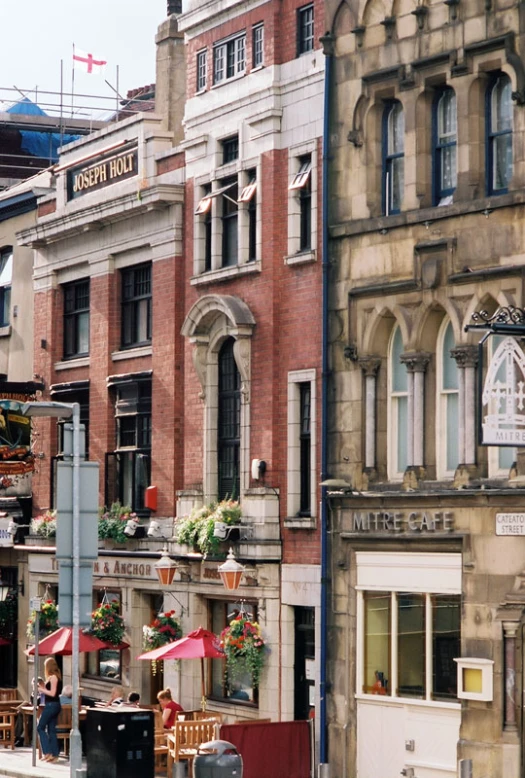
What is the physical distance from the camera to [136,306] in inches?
1663

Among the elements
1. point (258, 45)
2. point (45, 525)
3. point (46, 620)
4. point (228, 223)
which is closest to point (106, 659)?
point (46, 620)

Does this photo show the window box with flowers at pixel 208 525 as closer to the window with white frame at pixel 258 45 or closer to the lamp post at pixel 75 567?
the lamp post at pixel 75 567

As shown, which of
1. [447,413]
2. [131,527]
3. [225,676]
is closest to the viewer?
[447,413]

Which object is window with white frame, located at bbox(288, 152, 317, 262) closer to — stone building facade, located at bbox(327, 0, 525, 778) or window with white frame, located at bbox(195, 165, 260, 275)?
window with white frame, located at bbox(195, 165, 260, 275)

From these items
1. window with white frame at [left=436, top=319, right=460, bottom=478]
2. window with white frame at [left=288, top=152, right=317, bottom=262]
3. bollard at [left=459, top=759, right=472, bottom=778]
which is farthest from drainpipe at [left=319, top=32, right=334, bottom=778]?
bollard at [left=459, top=759, right=472, bottom=778]

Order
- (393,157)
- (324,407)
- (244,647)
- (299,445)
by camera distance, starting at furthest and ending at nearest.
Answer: (299,445)
(244,647)
(324,407)
(393,157)

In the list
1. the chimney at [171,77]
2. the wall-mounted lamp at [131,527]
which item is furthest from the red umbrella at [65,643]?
the chimney at [171,77]

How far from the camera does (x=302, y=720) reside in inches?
1314

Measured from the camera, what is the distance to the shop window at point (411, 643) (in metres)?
30.6

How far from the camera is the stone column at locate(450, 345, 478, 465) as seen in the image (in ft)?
98.5

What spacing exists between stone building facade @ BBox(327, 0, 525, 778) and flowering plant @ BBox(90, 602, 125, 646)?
8864 mm

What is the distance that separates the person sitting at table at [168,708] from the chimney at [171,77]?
12.8m

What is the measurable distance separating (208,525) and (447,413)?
714cm

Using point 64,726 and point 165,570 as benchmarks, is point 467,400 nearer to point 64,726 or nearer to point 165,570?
point 165,570
